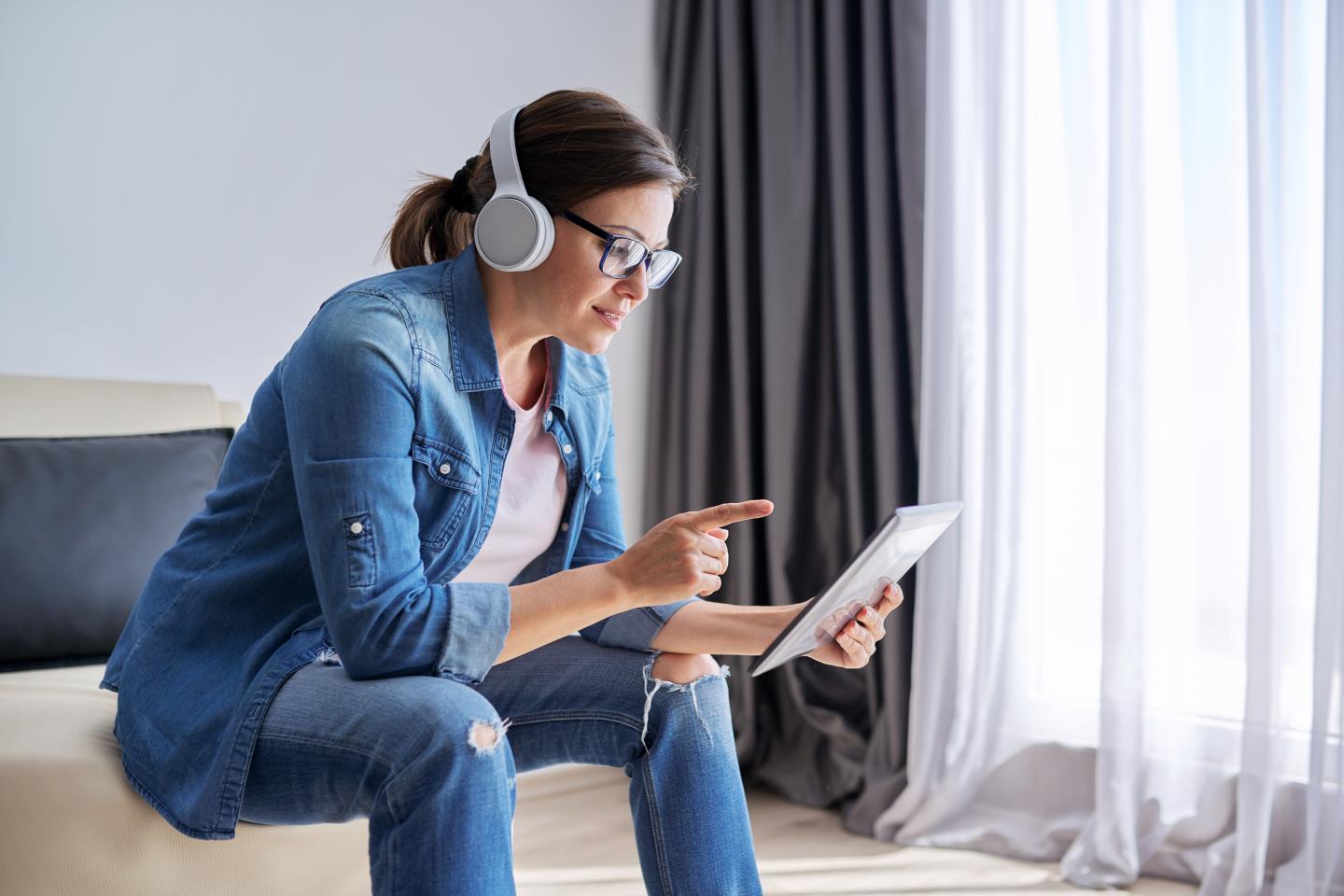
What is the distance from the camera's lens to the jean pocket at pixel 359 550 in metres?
1.06

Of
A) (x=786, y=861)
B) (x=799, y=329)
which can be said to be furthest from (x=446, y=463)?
(x=799, y=329)

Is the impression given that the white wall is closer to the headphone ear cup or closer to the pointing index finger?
the headphone ear cup

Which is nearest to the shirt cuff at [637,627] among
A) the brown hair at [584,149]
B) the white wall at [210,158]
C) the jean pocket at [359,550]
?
the jean pocket at [359,550]

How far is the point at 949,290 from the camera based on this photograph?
2236 mm

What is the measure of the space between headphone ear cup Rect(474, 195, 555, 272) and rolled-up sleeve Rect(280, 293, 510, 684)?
17cm

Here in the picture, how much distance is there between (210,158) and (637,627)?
1466 mm

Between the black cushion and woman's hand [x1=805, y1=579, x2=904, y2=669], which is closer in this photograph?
woman's hand [x1=805, y1=579, x2=904, y2=669]

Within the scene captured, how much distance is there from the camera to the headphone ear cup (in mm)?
1237

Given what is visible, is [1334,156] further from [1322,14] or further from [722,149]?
[722,149]

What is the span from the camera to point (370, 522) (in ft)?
3.49

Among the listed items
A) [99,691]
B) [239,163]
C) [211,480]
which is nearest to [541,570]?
[99,691]

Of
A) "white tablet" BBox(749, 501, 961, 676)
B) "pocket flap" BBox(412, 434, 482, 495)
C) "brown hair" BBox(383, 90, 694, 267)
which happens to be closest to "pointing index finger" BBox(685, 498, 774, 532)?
"white tablet" BBox(749, 501, 961, 676)

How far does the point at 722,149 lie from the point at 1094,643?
1.31 metres

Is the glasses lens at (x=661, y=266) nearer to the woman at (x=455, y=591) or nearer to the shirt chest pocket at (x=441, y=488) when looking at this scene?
the woman at (x=455, y=591)
